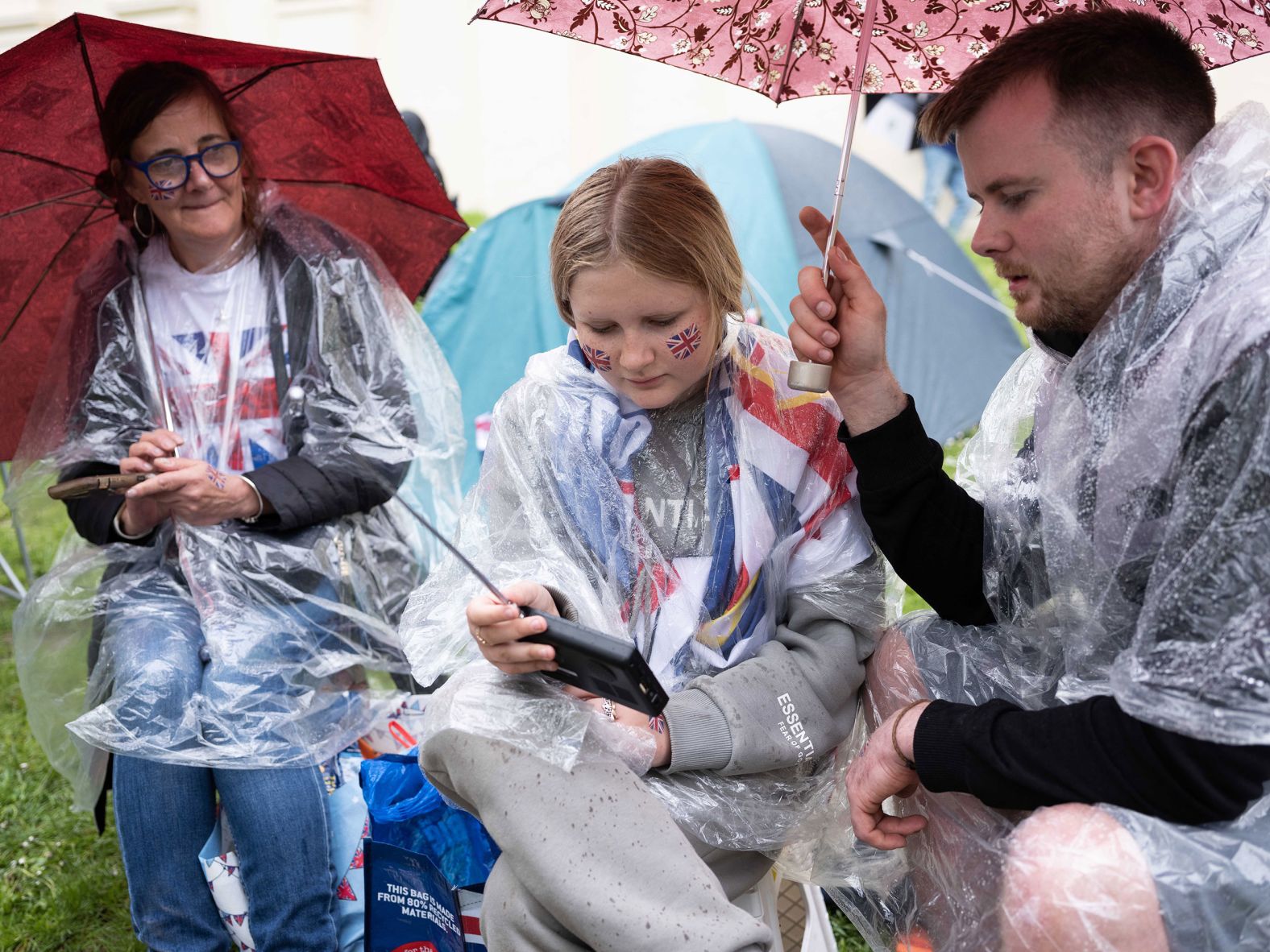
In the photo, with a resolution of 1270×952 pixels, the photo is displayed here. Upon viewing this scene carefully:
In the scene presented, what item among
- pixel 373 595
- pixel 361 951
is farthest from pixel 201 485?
pixel 361 951

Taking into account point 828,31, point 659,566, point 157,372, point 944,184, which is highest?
point 828,31

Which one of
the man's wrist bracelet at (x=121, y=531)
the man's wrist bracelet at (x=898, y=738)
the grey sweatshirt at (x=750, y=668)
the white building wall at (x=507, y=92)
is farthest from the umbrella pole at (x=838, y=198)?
the white building wall at (x=507, y=92)

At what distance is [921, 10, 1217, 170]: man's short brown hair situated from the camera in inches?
61.4

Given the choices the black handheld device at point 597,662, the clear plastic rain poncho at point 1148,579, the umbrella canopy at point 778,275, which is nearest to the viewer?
the clear plastic rain poncho at point 1148,579

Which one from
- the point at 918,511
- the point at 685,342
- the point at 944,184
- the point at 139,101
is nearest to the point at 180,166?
the point at 139,101

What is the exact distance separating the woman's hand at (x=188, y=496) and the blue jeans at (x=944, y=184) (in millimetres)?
6134

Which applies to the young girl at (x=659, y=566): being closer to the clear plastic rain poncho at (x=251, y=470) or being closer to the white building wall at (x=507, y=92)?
the clear plastic rain poncho at (x=251, y=470)

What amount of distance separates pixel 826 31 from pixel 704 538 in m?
0.85

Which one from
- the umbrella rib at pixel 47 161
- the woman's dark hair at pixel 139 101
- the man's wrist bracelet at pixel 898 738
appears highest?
the woman's dark hair at pixel 139 101

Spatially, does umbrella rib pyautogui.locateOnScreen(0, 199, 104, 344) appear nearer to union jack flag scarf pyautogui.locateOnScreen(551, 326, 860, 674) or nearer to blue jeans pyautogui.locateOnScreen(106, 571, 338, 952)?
blue jeans pyautogui.locateOnScreen(106, 571, 338, 952)

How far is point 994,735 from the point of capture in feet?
4.83

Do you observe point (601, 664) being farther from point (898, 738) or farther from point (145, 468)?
point (145, 468)

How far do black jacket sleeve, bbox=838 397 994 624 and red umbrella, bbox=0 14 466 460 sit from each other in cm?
116

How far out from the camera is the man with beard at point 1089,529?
1.33m
